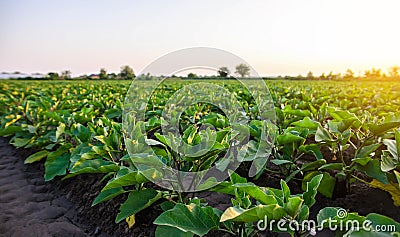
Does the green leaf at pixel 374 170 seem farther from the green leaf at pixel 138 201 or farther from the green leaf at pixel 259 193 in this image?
the green leaf at pixel 138 201

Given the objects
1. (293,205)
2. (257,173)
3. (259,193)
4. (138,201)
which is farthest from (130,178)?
(257,173)

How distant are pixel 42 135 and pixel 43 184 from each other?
98 cm

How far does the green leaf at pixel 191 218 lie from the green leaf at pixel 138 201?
17.6 inches

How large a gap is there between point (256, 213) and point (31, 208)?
2.45 m

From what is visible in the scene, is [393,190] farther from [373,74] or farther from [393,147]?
[373,74]

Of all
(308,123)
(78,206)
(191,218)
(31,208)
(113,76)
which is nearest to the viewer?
(191,218)

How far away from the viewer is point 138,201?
1941mm

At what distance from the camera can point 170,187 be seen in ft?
6.79

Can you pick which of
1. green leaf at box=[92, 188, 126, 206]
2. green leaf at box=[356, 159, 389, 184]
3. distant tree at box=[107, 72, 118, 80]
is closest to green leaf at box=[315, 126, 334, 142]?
green leaf at box=[356, 159, 389, 184]

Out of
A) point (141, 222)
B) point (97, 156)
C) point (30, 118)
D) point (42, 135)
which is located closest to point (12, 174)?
point (42, 135)

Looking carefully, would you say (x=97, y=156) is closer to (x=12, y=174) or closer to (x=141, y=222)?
(x=141, y=222)

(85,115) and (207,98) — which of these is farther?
(207,98)

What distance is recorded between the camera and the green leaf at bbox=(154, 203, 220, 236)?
4.66 feet

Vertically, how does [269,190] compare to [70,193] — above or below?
above
